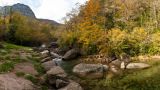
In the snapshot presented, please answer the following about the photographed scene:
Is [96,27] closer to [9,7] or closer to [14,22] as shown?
[14,22]

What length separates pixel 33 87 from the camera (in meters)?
27.7

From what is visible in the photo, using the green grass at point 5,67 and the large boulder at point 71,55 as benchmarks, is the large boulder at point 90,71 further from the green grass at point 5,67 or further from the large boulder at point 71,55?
the large boulder at point 71,55

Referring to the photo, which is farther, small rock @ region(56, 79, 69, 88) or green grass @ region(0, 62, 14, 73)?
green grass @ region(0, 62, 14, 73)

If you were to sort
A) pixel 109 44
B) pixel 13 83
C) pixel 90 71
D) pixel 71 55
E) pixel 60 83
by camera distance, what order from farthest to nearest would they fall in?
pixel 71 55 → pixel 109 44 → pixel 90 71 → pixel 60 83 → pixel 13 83

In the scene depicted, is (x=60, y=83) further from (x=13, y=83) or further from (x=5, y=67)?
(x=5, y=67)

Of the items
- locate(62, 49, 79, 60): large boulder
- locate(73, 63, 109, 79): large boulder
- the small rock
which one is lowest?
locate(62, 49, 79, 60): large boulder

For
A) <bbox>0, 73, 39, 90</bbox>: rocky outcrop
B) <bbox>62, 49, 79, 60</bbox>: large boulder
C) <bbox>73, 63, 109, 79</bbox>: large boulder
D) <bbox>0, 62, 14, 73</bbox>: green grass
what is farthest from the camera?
<bbox>62, 49, 79, 60</bbox>: large boulder

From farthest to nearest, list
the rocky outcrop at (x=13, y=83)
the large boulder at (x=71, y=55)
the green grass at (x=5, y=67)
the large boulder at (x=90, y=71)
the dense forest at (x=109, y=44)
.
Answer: the large boulder at (x=71, y=55) < the dense forest at (x=109, y=44) < the large boulder at (x=90, y=71) < the green grass at (x=5, y=67) < the rocky outcrop at (x=13, y=83)

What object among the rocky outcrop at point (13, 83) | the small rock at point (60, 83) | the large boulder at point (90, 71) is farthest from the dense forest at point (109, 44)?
the rocky outcrop at point (13, 83)

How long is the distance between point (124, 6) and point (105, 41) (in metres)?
14.7

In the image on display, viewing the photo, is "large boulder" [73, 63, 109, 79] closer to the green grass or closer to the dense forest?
the dense forest

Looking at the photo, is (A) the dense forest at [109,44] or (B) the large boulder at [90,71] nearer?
(B) the large boulder at [90,71]

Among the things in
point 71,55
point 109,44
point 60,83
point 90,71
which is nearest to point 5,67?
point 60,83

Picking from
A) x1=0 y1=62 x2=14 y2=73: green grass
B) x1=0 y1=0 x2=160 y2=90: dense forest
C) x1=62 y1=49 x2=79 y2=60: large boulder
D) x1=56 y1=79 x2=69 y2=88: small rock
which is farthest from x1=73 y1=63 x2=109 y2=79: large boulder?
x1=62 y1=49 x2=79 y2=60: large boulder
